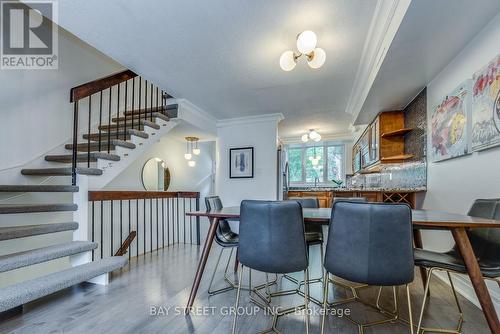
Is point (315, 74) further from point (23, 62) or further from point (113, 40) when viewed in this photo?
point (23, 62)

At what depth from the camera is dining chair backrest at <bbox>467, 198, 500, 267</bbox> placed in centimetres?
167

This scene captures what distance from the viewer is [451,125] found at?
97.6 inches

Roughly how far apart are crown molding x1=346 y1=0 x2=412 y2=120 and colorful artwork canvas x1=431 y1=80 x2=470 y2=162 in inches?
30.2

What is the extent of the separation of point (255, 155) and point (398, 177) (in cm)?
252

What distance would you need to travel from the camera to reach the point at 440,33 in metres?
2.01

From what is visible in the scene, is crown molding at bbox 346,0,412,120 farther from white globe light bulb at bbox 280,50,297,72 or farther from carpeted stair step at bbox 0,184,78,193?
carpeted stair step at bbox 0,184,78,193

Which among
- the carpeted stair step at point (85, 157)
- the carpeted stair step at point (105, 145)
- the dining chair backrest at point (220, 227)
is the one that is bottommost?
the dining chair backrest at point (220, 227)

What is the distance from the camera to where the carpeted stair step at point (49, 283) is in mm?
1710

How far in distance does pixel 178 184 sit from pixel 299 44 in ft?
15.3

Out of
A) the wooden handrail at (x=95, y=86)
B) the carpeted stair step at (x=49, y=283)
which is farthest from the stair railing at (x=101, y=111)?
the carpeted stair step at (x=49, y=283)

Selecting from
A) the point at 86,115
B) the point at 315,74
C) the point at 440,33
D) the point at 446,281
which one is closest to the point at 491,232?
the point at 446,281

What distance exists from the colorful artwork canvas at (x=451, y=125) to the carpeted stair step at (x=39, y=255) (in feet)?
12.4

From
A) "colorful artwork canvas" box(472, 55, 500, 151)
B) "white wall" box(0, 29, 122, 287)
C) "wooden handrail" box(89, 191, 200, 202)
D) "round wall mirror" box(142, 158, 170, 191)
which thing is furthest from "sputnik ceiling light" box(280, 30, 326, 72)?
"round wall mirror" box(142, 158, 170, 191)

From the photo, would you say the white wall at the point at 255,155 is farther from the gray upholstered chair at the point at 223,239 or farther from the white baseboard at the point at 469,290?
the white baseboard at the point at 469,290
